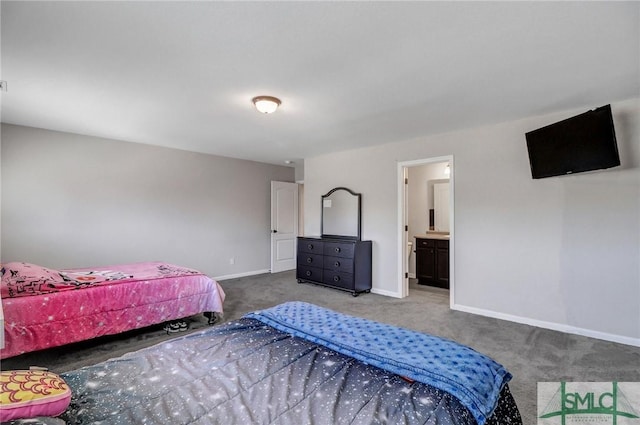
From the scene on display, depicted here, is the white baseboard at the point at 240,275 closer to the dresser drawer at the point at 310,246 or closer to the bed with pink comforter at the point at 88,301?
the dresser drawer at the point at 310,246

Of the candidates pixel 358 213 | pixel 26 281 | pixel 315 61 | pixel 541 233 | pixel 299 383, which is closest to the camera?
pixel 299 383

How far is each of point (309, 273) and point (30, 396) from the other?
455 centimetres

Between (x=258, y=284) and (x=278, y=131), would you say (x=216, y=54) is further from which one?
(x=258, y=284)

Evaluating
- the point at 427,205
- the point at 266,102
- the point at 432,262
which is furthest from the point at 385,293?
the point at 266,102

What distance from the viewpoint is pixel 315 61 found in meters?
2.25

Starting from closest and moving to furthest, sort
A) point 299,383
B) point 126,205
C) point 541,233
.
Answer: point 299,383
point 541,233
point 126,205

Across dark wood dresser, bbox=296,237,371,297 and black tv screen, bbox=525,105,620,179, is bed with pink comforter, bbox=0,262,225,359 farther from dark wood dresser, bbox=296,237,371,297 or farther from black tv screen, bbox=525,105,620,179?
black tv screen, bbox=525,105,620,179

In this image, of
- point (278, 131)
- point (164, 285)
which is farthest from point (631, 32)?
point (164, 285)

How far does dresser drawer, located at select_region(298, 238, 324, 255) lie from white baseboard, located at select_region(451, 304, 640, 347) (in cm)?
Result: 215

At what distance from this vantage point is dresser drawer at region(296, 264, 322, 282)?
205 inches

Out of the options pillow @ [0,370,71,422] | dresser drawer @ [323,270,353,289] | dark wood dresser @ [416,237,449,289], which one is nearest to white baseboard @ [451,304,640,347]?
dark wood dresser @ [416,237,449,289]

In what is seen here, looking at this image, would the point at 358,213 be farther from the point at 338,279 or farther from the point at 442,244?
the point at 442,244

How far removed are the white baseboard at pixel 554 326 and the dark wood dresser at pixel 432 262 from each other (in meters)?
1.22

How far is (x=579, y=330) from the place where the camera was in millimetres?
3180
